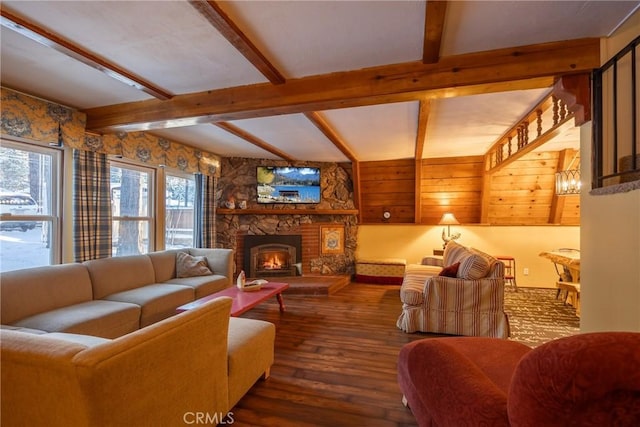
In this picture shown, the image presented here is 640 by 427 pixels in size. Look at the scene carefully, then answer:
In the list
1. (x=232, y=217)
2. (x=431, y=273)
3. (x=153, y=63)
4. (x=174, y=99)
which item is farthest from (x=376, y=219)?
(x=153, y=63)

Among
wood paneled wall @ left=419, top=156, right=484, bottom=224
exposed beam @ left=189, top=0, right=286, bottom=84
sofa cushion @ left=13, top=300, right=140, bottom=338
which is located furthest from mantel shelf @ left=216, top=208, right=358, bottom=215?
Result: exposed beam @ left=189, top=0, right=286, bottom=84

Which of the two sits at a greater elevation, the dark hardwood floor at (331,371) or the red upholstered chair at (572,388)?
the red upholstered chair at (572,388)

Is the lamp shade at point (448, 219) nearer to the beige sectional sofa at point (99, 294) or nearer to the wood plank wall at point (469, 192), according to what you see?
the wood plank wall at point (469, 192)

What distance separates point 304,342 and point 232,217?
328 cm

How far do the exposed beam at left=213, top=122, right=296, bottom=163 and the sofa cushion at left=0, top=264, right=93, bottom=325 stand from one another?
81.4 inches

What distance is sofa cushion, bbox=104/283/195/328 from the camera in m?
2.78

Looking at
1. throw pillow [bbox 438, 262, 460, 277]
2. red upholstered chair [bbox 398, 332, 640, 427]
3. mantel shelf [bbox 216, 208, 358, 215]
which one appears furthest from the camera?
mantel shelf [bbox 216, 208, 358, 215]

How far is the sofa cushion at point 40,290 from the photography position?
86.4 inches

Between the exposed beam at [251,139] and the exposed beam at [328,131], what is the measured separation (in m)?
1.06

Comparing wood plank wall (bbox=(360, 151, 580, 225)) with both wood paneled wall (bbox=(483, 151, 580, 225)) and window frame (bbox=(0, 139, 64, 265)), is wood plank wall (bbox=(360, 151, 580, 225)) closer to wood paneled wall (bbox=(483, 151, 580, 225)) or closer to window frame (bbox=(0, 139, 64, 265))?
wood paneled wall (bbox=(483, 151, 580, 225))

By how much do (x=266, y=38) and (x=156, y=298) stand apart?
2.57 m

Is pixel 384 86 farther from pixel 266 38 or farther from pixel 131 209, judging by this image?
pixel 131 209

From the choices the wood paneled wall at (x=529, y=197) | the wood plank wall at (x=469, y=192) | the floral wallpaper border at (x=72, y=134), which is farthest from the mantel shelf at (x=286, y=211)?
the wood paneled wall at (x=529, y=197)

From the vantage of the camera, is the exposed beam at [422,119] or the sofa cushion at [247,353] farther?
the exposed beam at [422,119]
